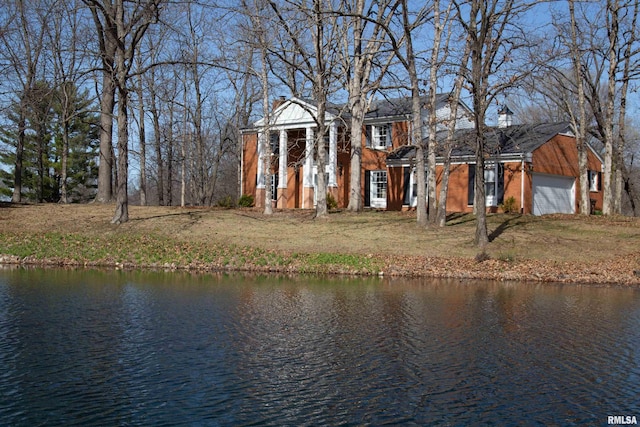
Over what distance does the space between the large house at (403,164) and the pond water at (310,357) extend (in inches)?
720

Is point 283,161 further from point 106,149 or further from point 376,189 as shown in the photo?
point 106,149

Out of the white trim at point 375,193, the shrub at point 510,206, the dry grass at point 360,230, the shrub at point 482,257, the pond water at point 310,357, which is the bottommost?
the pond water at point 310,357

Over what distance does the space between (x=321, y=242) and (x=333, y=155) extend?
13288 mm

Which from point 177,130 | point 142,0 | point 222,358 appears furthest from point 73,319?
point 177,130

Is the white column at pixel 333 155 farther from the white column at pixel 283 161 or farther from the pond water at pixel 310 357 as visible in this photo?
the pond water at pixel 310 357

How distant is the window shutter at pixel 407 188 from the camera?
37188mm

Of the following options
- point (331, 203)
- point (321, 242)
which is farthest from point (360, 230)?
point (331, 203)

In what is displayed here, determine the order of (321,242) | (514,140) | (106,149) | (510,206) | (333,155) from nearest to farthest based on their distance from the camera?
(321,242)
(510,206)
(514,140)
(106,149)
(333,155)

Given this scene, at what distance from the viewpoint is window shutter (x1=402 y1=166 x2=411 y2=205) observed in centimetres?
3719

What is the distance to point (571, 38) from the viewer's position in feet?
102

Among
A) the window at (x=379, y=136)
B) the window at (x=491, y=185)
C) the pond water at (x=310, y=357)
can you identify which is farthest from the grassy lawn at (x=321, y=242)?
the window at (x=379, y=136)

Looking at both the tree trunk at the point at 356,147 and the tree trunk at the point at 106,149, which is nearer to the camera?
the tree trunk at the point at 356,147

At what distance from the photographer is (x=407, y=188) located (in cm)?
3731

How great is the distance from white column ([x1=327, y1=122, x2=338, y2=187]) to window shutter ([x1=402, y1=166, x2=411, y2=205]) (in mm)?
4073
